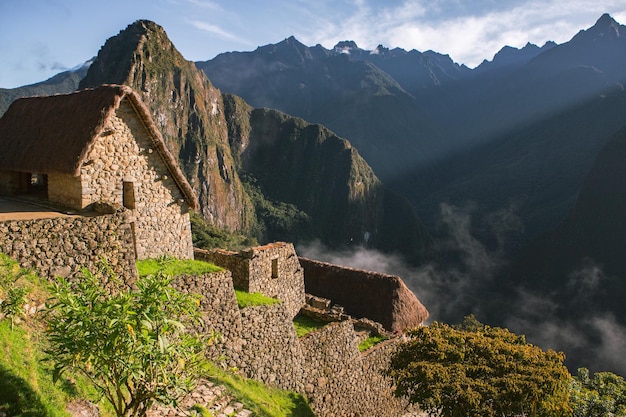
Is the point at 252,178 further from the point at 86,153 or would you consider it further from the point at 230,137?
the point at 86,153

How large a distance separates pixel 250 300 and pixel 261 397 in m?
2.47

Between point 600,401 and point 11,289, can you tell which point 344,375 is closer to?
point 600,401

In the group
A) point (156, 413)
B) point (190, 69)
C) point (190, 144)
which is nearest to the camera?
point (156, 413)

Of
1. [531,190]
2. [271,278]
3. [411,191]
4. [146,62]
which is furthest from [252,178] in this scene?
[271,278]

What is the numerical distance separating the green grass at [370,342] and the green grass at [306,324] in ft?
5.19

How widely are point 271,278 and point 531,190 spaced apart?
377 feet

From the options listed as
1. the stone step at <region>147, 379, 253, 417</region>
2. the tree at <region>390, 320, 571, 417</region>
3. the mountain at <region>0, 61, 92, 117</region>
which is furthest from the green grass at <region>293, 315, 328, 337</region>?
the mountain at <region>0, 61, 92, 117</region>

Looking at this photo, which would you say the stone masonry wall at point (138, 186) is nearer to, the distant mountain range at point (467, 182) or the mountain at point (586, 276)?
the mountain at point (586, 276)

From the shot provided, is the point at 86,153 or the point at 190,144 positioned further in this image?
the point at 190,144

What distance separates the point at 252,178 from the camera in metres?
141

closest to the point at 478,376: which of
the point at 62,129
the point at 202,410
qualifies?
the point at 202,410

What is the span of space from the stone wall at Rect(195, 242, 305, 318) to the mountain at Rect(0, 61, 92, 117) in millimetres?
75641

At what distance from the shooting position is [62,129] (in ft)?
31.2

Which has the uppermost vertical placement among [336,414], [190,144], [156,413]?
[190,144]
